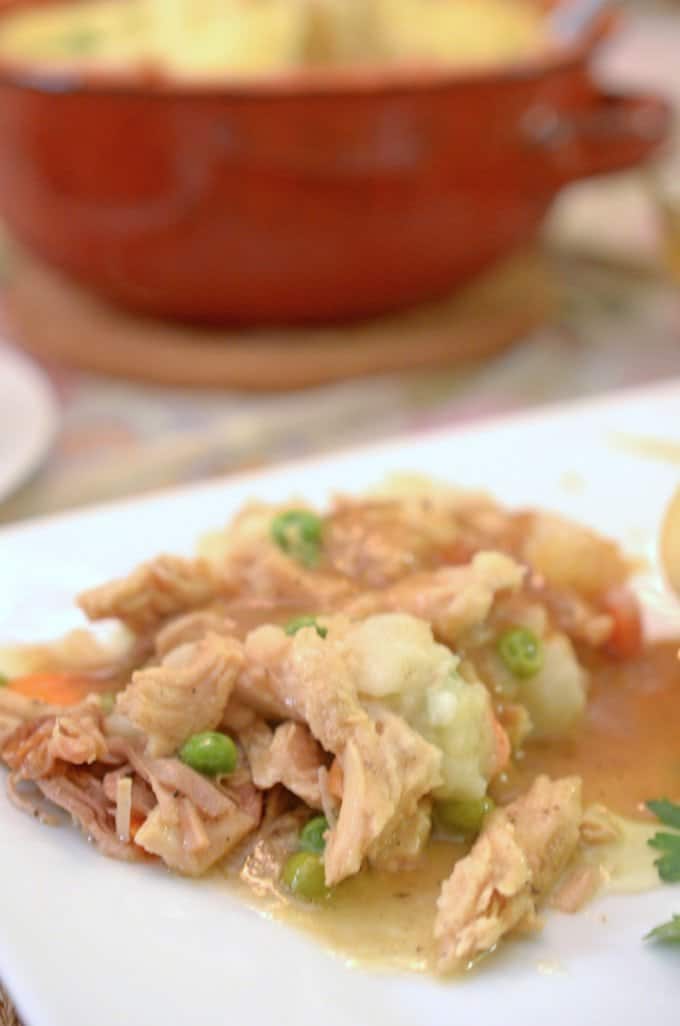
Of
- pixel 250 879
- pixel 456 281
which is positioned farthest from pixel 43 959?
pixel 456 281

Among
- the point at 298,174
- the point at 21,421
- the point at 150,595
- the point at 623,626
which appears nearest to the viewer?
the point at 150,595

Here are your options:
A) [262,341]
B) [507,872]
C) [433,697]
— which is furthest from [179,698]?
[262,341]

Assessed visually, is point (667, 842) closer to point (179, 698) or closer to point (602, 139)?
point (179, 698)

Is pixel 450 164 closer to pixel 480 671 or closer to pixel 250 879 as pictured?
pixel 480 671

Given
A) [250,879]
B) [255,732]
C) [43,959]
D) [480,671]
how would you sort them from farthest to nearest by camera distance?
[480,671] < [255,732] < [250,879] < [43,959]

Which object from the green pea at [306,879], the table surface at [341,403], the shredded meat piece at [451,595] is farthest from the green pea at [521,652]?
the table surface at [341,403]

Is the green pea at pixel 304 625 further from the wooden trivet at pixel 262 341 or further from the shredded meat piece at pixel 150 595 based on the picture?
the wooden trivet at pixel 262 341
